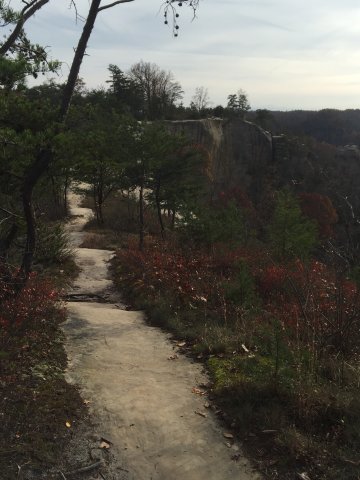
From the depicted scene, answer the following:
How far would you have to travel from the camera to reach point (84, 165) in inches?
251

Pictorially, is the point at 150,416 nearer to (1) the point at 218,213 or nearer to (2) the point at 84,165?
(2) the point at 84,165

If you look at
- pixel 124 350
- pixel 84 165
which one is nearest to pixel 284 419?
pixel 124 350

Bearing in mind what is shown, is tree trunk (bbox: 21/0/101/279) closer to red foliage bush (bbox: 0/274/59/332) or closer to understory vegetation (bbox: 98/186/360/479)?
red foliage bush (bbox: 0/274/59/332)

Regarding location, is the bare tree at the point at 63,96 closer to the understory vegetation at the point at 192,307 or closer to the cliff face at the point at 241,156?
the understory vegetation at the point at 192,307

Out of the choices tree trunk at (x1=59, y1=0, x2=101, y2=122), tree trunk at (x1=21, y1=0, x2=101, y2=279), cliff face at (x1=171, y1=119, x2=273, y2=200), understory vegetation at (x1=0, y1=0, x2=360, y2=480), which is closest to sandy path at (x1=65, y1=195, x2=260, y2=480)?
understory vegetation at (x1=0, y1=0, x2=360, y2=480)

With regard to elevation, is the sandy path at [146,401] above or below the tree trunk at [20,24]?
below

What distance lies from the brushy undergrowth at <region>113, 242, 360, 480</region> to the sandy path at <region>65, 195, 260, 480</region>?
0.89ft

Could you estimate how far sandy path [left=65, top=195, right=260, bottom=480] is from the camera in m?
3.45

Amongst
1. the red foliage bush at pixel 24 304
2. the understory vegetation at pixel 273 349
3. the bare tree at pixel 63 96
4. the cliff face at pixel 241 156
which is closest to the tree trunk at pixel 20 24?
the bare tree at pixel 63 96

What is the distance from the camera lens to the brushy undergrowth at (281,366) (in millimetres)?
3543

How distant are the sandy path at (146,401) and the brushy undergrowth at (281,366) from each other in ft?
0.89

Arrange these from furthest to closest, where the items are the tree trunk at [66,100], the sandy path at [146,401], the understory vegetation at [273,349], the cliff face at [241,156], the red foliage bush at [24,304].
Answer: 1. the cliff face at [241,156]
2. the tree trunk at [66,100]
3. the red foliage bush at [24,304]
4. the understory vegetation at [273,349]
5. the sandy path at [146,401]

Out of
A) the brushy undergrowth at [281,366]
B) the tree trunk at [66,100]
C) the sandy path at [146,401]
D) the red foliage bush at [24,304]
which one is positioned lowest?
the sandy path at [146,401]

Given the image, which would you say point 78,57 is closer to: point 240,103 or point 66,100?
point 66,100
